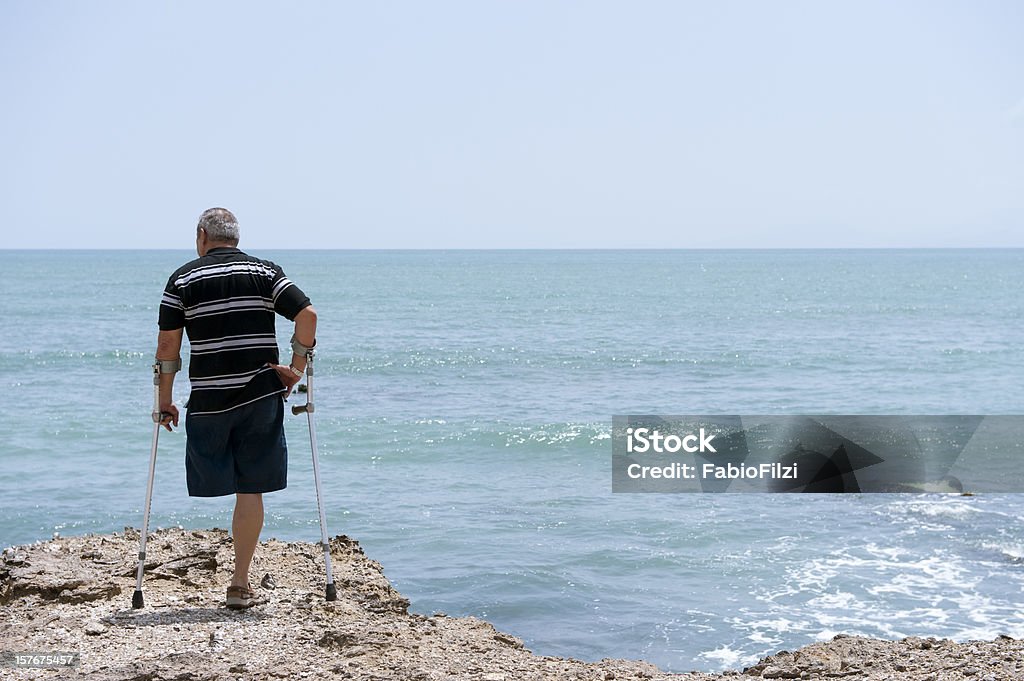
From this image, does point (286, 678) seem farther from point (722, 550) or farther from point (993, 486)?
point (993, 486)

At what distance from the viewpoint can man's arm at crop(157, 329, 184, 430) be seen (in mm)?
4941

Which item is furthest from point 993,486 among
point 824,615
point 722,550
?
point 824,615

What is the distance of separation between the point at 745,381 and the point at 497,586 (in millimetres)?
17477

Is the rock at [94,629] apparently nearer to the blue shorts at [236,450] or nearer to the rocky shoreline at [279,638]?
the rocky shoreline at [279,638]

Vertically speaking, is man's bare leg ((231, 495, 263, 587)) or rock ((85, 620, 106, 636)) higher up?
man's bare leg ((231, 495, 263, 587))

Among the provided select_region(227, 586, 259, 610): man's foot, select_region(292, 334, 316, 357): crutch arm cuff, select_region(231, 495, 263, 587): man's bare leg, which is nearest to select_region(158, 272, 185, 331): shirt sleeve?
select_region(292, 334, 316, 357): crutch arm cuff

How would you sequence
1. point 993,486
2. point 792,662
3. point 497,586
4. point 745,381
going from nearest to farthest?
1. point 792,662
2. point 497,586
3. point 993,486
4. point 745,381

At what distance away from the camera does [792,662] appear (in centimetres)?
491

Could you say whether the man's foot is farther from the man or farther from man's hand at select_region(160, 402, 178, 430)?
man's hand at select_region(160, 402, 178, 430)

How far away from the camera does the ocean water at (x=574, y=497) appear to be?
8086 mm

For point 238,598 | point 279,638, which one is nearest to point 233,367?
point 238,598

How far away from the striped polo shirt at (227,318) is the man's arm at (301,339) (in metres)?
0.04
